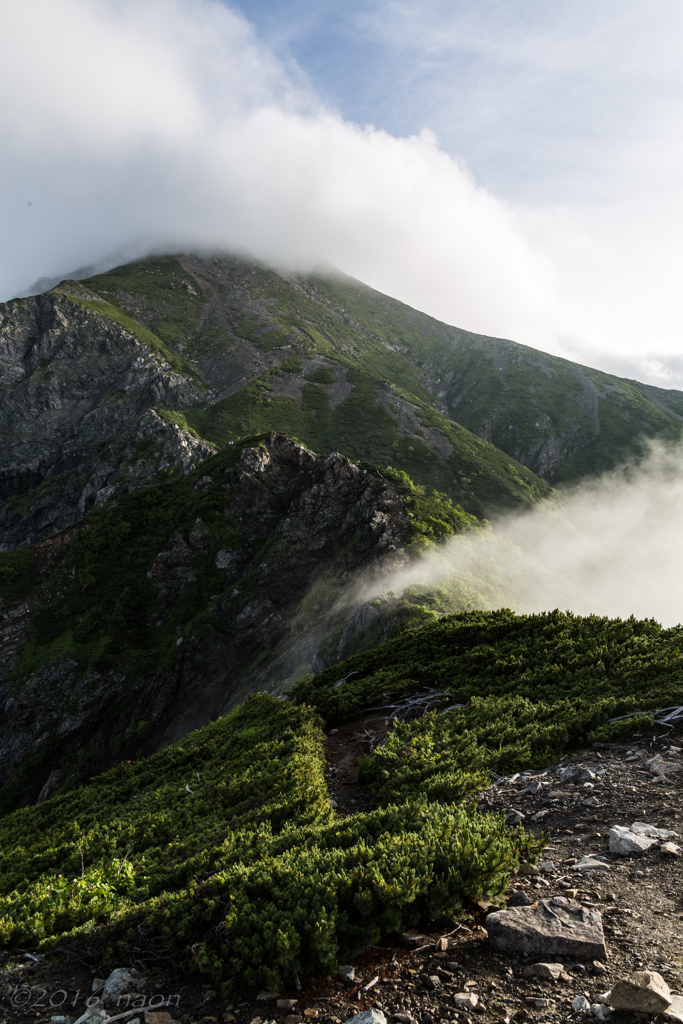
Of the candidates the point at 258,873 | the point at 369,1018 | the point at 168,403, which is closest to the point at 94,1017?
the point at 258,873

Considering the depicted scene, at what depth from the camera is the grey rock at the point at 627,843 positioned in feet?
22.0

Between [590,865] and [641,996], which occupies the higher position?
[641,996]

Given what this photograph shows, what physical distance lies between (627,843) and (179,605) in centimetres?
4377

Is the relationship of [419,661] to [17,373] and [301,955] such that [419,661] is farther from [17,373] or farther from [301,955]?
[17,373]

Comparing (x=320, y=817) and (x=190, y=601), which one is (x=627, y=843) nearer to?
(x=320, y=817)

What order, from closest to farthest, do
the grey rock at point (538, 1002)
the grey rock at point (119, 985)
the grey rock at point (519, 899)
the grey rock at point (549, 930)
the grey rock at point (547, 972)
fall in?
the grey rock at point (538, 1002)
the grey rock at point (547, 972)
the grey rock at point (549, 930)
the grey rock at point (119, 985)
the grey rock at point (519, 899)

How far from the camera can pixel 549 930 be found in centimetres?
484

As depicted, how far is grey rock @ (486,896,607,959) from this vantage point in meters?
4.67

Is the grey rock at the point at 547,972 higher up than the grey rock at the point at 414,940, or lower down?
higher up

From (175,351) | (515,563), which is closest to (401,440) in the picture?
(515,563)

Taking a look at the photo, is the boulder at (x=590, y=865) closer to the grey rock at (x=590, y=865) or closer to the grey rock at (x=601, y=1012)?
the grey rock at (x=590, y=865)

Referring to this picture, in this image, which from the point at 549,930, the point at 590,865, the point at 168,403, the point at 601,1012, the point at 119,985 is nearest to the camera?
the point at 601,1012

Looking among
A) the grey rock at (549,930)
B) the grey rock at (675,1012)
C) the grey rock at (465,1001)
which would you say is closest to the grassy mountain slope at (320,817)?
the grey rock at (549,930)

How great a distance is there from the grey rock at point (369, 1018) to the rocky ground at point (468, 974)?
0.63 feet
